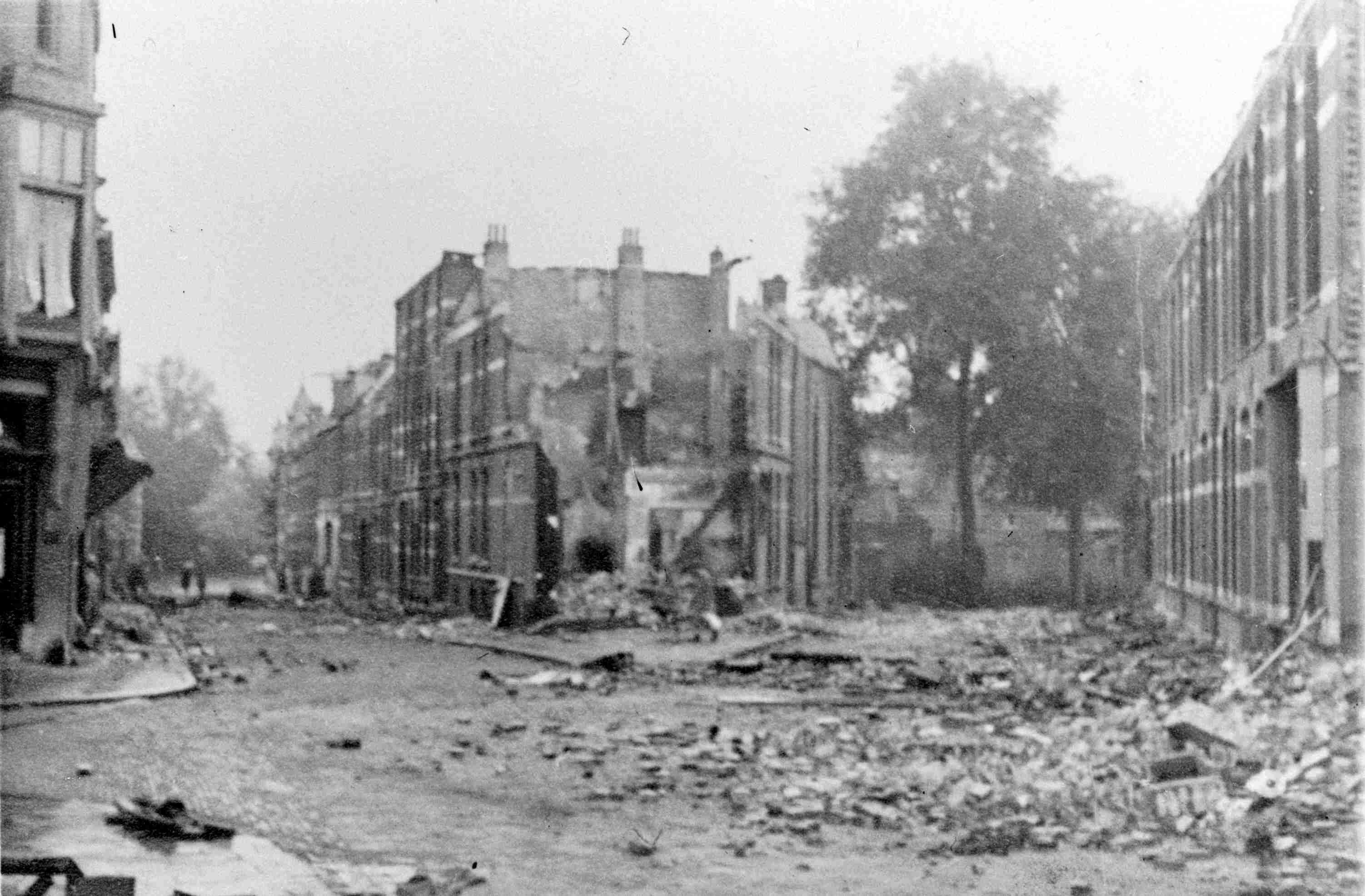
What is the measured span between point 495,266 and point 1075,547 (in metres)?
23.9

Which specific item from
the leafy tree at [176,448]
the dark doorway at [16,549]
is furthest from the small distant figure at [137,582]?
the dark doorway at [16,549]

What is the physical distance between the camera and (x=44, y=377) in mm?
17766

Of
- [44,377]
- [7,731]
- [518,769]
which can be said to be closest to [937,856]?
[518,769]

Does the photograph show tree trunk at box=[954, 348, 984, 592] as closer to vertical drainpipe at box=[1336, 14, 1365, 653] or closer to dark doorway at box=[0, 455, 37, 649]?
vertical drainpipe at box=[1336, 14, 1365, 653]

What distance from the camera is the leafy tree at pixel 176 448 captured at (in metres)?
21.9

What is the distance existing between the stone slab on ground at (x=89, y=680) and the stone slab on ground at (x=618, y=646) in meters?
6.16

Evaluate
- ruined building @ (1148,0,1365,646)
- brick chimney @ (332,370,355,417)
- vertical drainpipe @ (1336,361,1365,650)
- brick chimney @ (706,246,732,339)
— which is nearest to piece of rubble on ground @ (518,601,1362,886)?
vertical drainpipe @ (1336,361,1365,650)

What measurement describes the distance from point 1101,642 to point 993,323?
7.45 meters

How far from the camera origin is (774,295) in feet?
109

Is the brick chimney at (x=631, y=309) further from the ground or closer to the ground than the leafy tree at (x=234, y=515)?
further from the ground

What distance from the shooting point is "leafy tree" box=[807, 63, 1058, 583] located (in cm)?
2105

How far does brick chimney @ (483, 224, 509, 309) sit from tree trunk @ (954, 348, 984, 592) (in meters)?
10.4

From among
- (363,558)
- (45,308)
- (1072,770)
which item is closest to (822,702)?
(1072,770)

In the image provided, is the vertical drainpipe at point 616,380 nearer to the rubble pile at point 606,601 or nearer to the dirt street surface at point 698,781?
the rubble pile at point 606,601
